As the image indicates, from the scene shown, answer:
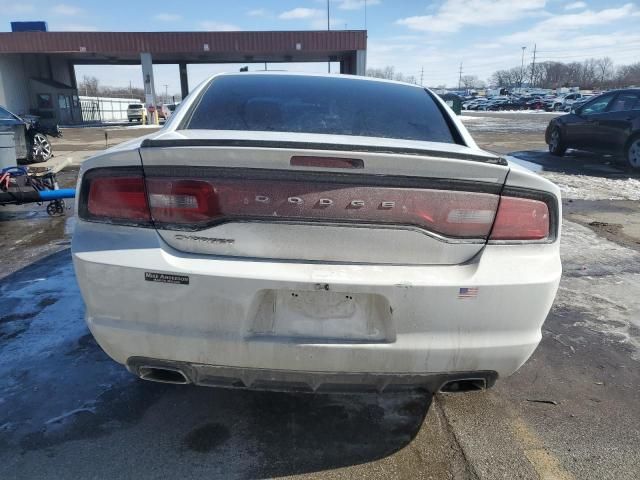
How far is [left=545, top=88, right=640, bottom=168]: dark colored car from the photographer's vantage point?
1068cm

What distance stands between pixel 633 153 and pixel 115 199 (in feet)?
39.1

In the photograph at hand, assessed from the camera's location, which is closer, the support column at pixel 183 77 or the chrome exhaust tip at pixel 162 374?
the chrome exhaust tip at pixel 162 374

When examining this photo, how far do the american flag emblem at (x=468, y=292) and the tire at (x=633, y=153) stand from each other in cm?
1108

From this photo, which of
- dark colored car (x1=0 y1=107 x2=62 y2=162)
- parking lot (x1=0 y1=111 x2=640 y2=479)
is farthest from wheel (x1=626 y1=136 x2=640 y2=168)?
dark colored car (x1=0 y1=107 x2=62 y2=162)

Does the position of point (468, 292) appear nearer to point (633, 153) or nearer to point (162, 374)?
point (162, 374)

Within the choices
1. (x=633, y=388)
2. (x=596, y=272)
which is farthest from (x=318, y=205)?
(x=596, y=272)

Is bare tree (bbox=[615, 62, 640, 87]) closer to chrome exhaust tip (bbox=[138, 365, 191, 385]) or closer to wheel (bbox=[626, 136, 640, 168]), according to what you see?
wheel (bbox=[626, 136, 640, 168])

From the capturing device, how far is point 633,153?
10.7m

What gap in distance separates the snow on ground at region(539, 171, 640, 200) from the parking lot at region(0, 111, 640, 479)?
18.5 ft

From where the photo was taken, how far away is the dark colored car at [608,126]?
35.0 feet

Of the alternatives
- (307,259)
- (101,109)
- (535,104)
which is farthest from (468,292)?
(535,104)

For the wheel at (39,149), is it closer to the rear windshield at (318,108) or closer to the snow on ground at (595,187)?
the rear windshield at (318,108)

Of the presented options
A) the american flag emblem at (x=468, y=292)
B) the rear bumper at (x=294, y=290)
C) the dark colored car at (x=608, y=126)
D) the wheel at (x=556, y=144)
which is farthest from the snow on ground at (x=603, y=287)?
the wheel at (x=556, y=144)

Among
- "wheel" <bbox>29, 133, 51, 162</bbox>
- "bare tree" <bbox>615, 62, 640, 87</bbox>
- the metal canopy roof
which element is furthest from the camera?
"bare tree" <bbox>615, 62, 640, 87</bbox>
